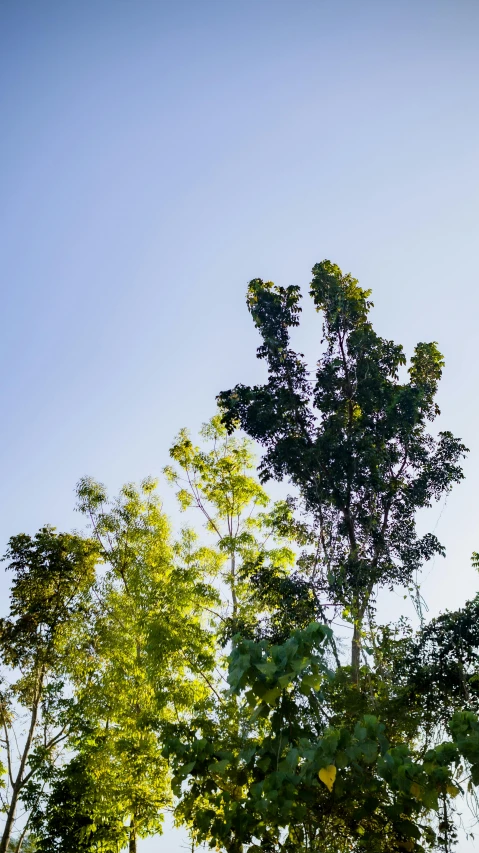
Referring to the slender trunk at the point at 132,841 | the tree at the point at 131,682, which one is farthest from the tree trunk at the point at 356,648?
the slender trunk at the point at 132,841

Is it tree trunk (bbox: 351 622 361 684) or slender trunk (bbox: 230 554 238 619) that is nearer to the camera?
tree trunk (bbox: 351 622 361 684)

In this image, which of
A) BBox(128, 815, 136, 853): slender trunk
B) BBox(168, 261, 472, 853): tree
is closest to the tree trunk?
BBox(168, 261, 472, 853): tree

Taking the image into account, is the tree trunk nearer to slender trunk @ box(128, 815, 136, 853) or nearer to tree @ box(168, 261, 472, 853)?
tree @ box(168, 261, 472, 853)

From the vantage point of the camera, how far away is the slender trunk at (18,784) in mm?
11984

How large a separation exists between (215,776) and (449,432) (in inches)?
373

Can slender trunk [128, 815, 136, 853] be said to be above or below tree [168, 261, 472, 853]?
below

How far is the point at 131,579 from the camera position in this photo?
508 inches

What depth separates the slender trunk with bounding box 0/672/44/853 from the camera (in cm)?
1198

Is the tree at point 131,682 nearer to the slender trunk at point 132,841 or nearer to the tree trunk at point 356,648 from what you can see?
the slender trunk at point 132,841

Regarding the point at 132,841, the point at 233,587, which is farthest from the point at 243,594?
the point at 132,841

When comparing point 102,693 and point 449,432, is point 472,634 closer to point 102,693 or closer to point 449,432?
point 449,432

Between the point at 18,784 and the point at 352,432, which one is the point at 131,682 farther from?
the point at 352,432

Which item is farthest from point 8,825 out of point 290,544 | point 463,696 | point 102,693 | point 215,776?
point 215,776

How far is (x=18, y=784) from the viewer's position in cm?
1286
